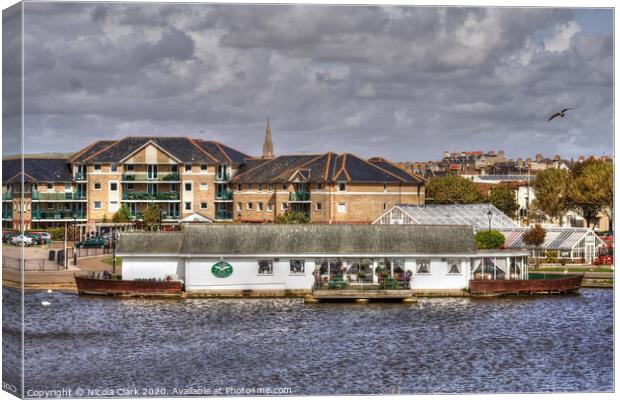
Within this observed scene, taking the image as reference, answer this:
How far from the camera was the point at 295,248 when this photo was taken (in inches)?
2079

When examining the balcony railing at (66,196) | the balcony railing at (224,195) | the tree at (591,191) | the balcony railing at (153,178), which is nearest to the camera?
the balcony railing at (66,196)

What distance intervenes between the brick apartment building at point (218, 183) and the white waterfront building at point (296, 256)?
1272cm

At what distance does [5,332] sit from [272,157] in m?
50.1

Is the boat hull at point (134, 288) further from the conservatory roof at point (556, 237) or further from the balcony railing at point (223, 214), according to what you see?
the balcony railing at point (223, 214)

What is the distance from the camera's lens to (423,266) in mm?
53438

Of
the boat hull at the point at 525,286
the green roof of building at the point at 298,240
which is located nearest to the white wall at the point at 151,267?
the green roof of building at the point at 298,240

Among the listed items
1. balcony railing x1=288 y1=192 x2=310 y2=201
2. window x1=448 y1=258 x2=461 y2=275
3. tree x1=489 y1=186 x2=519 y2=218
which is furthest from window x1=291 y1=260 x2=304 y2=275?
tree x1=489 y1=186 x2=519 y2=218

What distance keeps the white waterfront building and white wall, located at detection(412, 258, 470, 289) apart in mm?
42

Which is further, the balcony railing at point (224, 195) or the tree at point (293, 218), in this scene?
the balcony railing at point (224, 195)

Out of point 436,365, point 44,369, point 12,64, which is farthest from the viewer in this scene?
point 436,365

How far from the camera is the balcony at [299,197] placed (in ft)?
249

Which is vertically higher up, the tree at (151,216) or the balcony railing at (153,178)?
the balcony railing at (153,178)

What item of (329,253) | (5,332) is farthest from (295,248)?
(5,332)

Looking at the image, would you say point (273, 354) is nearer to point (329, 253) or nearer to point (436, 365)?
point (436, 365)
